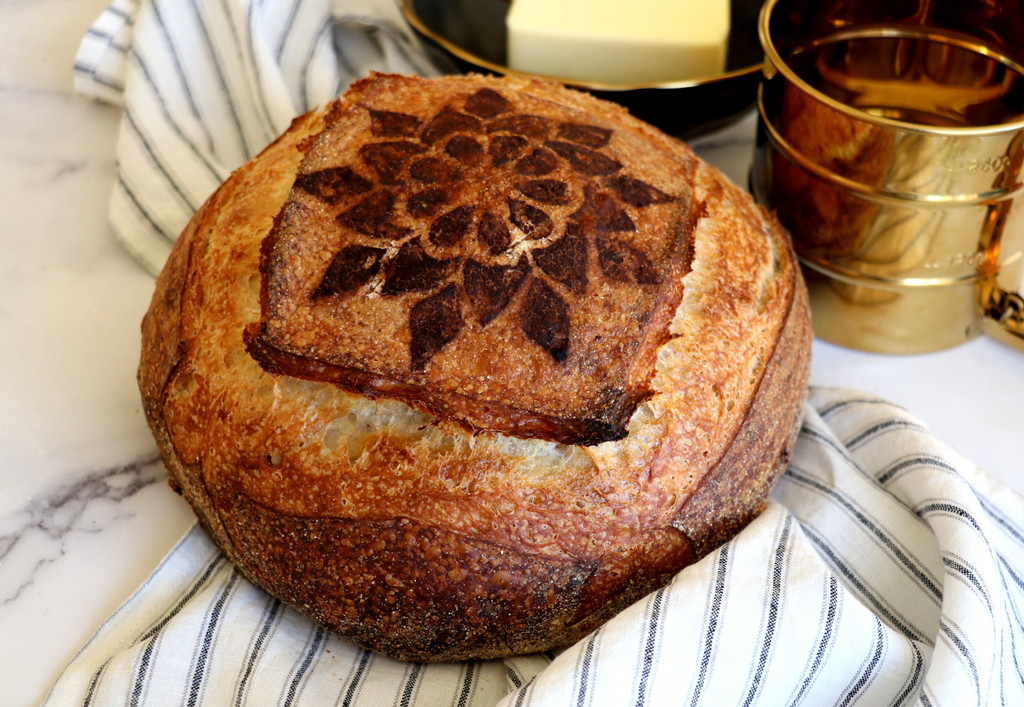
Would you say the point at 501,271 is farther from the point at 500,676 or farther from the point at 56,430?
the point at 56,430

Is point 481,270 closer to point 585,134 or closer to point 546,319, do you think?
point 546,319

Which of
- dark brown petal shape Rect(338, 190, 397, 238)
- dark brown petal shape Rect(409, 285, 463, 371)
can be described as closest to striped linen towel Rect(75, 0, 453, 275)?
dark brown petal shape Rect(338, 190, 397, 238)

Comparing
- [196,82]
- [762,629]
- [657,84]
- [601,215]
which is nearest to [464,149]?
[601,215]

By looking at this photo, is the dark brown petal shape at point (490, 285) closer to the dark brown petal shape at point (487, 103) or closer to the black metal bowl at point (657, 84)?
the dark brown petal shape at point (487, 103)

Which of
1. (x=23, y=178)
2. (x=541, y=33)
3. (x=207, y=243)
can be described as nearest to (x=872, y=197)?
(x=541, y=33)

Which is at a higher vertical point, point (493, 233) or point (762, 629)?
point (493, 233)
